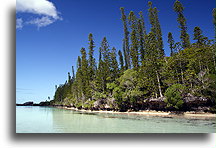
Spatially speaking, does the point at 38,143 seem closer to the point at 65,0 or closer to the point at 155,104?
the point at 65,0

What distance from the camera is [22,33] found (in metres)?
4.49

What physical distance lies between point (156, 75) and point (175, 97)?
4320 millimetres

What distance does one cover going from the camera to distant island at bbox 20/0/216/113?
11.2 m

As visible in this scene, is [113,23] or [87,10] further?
[113,23]

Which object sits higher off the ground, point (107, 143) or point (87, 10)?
point (87, 10)

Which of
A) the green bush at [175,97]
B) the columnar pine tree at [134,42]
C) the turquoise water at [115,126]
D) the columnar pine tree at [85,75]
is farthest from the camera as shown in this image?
the columnar pine tree at [85,75]

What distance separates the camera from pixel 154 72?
50.5ft

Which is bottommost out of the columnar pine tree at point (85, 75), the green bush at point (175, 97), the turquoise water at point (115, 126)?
the turquoise water at point (115, 126)

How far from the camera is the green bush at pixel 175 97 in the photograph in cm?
1112

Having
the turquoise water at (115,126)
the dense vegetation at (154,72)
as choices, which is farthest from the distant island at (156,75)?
the turquoise water at (115,126)

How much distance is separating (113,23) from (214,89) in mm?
6855

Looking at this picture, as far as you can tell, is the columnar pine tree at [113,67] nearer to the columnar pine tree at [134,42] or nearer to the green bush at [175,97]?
the columnar pine tree at [134,42]

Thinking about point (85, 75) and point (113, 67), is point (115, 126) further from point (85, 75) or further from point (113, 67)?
point (85, 75)

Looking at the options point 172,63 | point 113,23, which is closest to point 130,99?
point 172,63
